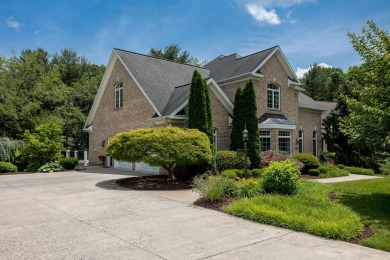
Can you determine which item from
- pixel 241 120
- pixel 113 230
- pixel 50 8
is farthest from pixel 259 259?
pixel 241 120

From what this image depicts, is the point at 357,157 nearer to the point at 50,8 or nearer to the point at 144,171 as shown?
the point at 144,171

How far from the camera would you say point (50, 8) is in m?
12.0

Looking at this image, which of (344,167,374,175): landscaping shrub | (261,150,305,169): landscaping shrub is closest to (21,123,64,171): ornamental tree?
(261,150,305,169): landscaping shrub

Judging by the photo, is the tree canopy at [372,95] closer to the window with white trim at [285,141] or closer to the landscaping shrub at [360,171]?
the landscaping shrub at [360,171]

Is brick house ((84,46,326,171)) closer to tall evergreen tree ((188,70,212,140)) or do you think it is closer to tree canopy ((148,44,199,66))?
tall evergreen tree ((188,70,212,140))

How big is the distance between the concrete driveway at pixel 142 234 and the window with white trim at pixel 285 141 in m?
13.0

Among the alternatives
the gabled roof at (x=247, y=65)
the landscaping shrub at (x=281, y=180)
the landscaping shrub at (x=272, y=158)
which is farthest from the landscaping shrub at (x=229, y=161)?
the gabled roof at (x=247, y=65)

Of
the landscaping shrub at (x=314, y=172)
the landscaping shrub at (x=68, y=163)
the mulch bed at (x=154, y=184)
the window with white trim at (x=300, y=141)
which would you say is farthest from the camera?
the window with white trim at (x=300, y=141)

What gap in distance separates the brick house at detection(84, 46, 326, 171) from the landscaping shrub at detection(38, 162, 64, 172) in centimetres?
376

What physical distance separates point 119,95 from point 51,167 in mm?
6542

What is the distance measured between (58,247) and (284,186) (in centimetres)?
627

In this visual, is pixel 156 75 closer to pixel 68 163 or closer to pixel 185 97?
pixel 185 97

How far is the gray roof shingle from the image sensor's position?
71.2ft

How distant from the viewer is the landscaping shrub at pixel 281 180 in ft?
30.0
